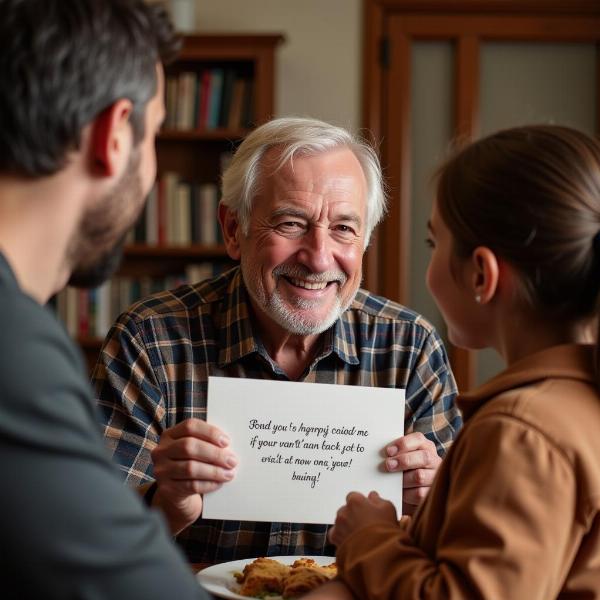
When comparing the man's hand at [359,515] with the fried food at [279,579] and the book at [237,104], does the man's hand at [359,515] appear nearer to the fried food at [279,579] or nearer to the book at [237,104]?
the fried food at [279,579]

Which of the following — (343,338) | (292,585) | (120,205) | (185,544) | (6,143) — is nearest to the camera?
(6,143)

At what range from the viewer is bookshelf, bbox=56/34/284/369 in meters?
4.10

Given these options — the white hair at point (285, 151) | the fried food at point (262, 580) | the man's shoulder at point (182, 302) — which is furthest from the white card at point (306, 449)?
the white hair at point (285, 151)

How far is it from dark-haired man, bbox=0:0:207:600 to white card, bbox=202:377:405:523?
1.43 ft

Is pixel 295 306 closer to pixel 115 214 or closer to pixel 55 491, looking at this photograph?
pixel 115 214

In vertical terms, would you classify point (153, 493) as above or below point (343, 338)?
below

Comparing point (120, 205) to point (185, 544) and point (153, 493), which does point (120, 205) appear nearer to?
point (153, 493)

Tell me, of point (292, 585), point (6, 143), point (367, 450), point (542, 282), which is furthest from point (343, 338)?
point (6, 143)

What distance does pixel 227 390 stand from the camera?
4.91 ft

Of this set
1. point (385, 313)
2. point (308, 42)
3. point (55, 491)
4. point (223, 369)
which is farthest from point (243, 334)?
point (308, 42)

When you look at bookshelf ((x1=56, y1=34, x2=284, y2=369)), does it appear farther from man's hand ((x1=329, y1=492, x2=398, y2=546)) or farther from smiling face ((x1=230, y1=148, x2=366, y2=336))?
man's hand ((x1=329, y1=492, x2=398, y2=546))

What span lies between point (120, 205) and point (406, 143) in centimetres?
342

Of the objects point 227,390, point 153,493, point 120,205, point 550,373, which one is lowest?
point 153,493

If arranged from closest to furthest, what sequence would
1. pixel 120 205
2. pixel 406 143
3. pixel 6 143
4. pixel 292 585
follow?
pixel 6 143 < pixel 120 205 < pixel 292 585 < pixel 406 143
